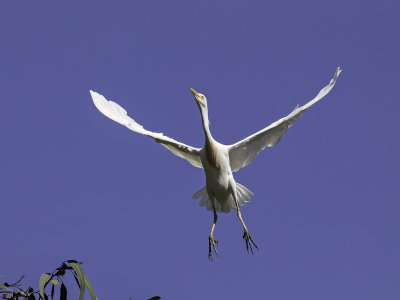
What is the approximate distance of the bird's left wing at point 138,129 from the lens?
10586 mm

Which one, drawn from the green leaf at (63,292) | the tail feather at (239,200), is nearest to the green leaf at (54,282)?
the green leaf at (63,292)

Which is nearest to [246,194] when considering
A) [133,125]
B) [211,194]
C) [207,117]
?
[211,194]

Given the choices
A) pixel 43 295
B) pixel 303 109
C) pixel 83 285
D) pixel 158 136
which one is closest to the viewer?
pixel 43 295

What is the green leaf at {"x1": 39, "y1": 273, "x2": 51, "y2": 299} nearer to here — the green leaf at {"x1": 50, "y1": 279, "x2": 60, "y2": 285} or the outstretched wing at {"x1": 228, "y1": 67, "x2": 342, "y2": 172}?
the green leaf at {"x1": 50, "y1": 279, "x2": 60, "y2": 285}

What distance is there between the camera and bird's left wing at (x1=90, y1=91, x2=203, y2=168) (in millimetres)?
10586

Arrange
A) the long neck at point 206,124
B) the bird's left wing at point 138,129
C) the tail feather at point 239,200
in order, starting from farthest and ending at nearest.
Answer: the tail feather at point 239,200 → the bird's left wing at point 138,129 → the long neck at point 206,124

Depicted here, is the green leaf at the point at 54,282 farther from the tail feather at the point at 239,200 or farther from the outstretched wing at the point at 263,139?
the tail feather at the point at 239,200

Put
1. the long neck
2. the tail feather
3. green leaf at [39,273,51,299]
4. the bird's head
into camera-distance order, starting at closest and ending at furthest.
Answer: green leaf at [39,273,51,299]
the long neck
the bird's head
the tail feather

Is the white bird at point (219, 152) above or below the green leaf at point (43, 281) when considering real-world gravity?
above

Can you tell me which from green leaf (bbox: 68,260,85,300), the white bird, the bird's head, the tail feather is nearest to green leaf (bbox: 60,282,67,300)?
green leaf (bbox: 68,260,85,300)

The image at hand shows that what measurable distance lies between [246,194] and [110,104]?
8.72 ft

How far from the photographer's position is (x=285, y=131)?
402 inches

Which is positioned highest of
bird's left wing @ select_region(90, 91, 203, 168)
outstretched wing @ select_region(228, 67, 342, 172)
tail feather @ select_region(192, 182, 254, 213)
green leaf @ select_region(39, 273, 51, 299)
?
bird's left wing @ select_region(90, 91, 203, 168)

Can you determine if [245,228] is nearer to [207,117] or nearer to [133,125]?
[207,117]
